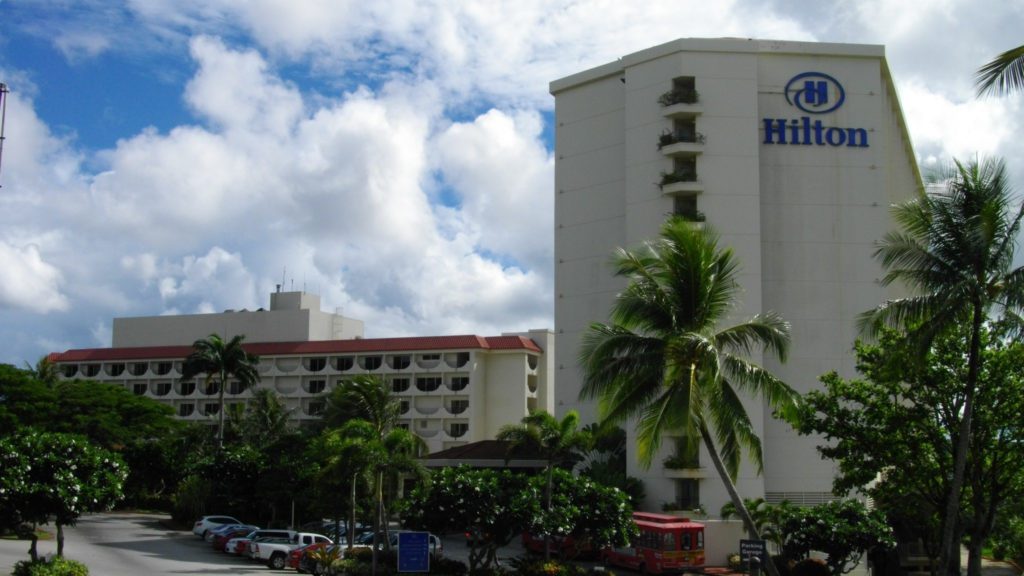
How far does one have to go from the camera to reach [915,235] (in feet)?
82.9

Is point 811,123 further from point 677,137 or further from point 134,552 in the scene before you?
point 134,552

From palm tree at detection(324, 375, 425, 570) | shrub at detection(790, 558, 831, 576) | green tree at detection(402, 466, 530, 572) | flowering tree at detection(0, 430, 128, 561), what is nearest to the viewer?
flowering tree at detection(0, 430, 128, 561)

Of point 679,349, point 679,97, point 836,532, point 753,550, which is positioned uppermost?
point 679,97

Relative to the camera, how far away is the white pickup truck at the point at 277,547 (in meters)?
43.5

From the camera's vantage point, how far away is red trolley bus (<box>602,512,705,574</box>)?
43.0 meters

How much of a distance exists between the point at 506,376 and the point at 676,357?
56630 millimetres

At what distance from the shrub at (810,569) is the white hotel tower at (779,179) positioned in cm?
1713

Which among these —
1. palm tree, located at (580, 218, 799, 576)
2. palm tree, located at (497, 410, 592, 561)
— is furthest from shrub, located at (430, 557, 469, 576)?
palm tree, located at (580, 218, 799, 576)

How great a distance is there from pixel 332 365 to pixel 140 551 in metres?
41.3

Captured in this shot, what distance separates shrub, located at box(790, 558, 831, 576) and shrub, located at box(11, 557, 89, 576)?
2421 centimetres

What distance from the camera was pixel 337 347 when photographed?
285 ft

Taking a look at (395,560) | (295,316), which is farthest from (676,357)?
(295,316)

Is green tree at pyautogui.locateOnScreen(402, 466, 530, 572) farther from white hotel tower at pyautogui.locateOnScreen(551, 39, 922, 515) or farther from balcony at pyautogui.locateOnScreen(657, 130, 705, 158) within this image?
balcony at pyautogui.locateOnScreen(657, 130, 705, 158)

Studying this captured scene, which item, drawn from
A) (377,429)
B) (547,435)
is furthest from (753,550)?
(377,429)
